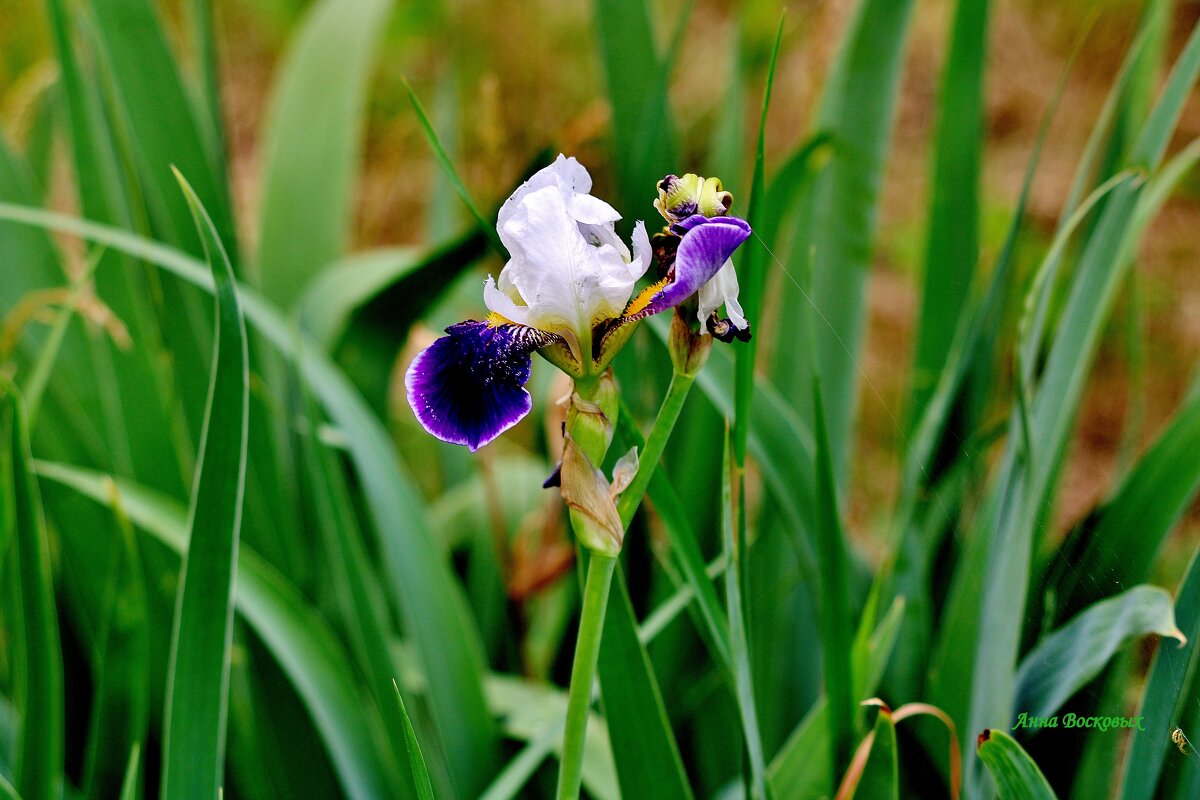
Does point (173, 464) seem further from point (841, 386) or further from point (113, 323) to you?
point (841, 386)

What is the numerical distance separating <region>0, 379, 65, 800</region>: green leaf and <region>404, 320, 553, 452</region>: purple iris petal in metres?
0.30

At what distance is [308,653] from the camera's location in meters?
0.68

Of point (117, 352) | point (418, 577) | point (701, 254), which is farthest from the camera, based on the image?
point (117, 352)

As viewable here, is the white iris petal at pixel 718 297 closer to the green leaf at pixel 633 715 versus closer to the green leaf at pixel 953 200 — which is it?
the green leaf at pixel 633 715

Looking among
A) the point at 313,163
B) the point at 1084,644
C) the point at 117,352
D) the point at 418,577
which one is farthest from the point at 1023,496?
the point at 313,163

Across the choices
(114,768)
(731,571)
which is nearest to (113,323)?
(114,768)

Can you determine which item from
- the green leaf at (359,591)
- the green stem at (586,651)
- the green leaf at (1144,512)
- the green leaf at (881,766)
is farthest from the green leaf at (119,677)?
the green leaf at (1144,512)

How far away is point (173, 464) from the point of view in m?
0.85

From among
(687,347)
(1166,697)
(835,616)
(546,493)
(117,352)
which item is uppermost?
(117,352)

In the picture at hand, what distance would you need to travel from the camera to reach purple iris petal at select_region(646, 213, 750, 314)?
14.3 inches

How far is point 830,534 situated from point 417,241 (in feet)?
6.09

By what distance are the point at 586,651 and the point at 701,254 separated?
0.18 meters

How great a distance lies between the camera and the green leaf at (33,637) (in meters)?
0.56

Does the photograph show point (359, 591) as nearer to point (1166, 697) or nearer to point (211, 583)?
point (211, 583)
